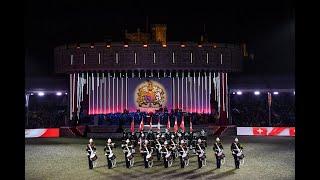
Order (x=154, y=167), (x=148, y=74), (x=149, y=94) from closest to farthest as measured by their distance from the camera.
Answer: (x=154, y=167)
(x=148, y=74)
(x=149, y=94)

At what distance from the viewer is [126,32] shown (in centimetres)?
4038

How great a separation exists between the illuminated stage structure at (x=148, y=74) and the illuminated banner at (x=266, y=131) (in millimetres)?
2221

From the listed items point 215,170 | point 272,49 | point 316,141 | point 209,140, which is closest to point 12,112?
point 316,141

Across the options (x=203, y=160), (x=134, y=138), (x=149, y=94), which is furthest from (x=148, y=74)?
(x=203, y=160)

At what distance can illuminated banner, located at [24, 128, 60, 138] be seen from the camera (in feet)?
127

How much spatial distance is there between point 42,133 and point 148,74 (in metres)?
10.7

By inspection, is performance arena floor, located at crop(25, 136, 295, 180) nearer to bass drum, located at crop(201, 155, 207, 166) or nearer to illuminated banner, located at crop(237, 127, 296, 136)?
bass drum, located at crop(201, 155, 207, 166)

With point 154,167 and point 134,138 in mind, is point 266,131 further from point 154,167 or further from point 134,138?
point 154,167

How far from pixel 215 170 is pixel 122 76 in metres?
23.2

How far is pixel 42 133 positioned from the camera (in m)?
39.0

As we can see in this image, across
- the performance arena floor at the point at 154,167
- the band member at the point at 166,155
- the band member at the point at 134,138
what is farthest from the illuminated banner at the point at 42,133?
the band member at the point at 166,155

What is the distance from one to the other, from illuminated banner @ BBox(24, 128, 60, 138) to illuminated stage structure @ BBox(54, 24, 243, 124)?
8.90ft

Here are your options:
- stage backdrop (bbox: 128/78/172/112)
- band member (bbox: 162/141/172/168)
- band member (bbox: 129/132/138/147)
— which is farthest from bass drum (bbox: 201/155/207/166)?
stage backdrop (bbox: 128/78/172/112)

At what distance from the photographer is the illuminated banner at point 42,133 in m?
38.6
